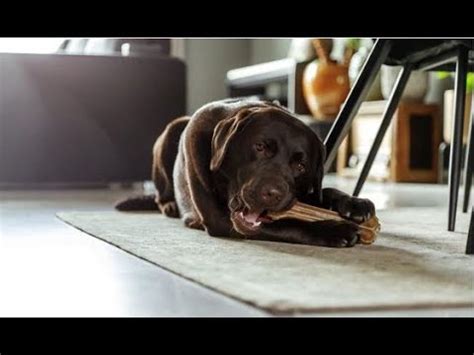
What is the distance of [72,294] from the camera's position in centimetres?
133

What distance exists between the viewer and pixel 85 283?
1.43 meters

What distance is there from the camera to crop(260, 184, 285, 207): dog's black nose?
1.74m

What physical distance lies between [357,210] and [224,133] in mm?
345

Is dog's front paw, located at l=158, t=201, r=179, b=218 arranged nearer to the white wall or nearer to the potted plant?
the potted plant

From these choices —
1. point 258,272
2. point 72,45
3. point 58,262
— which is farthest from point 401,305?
point 72,45

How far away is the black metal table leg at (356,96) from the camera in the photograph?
2.23 m

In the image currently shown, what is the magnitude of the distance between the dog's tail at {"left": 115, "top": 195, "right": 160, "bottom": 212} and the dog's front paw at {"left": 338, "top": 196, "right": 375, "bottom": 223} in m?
1.12

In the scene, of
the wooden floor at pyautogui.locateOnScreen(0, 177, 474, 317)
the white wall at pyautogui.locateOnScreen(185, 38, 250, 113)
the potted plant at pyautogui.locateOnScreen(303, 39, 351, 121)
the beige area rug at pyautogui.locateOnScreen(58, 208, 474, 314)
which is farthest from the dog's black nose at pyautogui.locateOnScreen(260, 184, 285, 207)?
the white wall at pyautogui.locateOnScreen(185, 38, 250, 113)

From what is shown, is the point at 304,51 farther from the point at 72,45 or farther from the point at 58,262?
the point at 58,262

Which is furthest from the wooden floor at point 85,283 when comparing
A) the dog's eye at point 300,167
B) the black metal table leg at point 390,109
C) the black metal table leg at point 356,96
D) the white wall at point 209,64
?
the white wall at point 209,64

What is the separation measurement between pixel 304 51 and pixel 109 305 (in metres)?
5.08

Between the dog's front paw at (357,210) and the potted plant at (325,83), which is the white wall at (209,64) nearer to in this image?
A: the potted plant at (325,83)

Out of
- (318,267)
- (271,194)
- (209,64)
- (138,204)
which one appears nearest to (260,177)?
(271,194)
